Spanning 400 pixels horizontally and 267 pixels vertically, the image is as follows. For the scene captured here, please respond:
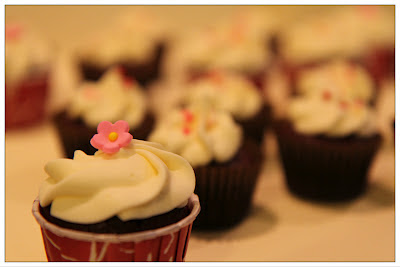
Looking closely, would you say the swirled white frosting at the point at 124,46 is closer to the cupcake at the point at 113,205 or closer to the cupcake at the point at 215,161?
the cupcake at the point at 215,161

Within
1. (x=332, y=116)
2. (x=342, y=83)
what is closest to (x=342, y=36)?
(x=342, y=83)

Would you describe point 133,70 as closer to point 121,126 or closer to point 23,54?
point 23,54

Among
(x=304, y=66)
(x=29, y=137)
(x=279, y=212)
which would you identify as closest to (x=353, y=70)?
(x=304, y=66)

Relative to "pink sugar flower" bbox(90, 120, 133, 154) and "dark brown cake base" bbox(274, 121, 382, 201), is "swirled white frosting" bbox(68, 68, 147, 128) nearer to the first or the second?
"dark brown cake base" bbox(274, 121, 382, 201)

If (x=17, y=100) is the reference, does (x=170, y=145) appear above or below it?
above

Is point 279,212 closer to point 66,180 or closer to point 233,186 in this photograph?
point 233,186

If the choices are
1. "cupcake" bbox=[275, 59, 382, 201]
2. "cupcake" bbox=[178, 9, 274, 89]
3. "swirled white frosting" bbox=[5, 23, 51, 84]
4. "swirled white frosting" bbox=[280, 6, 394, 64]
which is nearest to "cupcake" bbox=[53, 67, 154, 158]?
"swirled white frosting" bbox=[5, 23, 51, 84]
